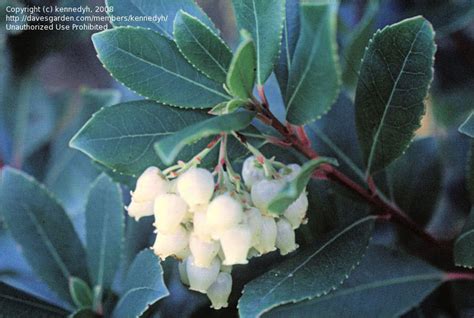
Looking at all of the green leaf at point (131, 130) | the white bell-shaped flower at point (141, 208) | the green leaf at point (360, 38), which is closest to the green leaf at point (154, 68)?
the green leaf at point (131, 130)

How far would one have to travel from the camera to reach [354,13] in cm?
161

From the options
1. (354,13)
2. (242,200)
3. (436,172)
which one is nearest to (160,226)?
(242,200)

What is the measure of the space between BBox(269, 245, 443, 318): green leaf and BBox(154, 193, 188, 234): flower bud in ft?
0.71

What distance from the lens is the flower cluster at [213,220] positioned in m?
0.67

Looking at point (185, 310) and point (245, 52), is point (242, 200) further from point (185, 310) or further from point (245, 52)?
point (185, 310)

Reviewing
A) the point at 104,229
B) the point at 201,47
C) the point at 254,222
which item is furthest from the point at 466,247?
the point at 104,229

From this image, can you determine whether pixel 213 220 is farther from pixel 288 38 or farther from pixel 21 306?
pixel 21 306

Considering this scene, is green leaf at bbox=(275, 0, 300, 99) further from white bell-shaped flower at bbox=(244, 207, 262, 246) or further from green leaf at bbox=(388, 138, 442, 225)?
green leaf at bbox=(388, 138, 442, 225)

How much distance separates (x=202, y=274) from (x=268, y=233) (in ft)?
0.30

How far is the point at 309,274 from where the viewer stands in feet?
2.56

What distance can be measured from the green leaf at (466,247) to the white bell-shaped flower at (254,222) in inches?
12.8

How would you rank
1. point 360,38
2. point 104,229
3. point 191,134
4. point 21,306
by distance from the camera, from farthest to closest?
point 360,38 < point 104,229 < point 21,306 < point 191,134

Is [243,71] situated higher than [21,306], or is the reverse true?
[243,71]

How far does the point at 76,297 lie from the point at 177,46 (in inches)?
20.0
